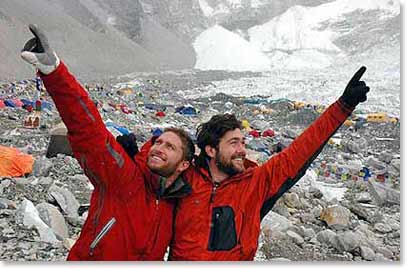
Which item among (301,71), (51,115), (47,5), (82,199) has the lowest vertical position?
(82,199)

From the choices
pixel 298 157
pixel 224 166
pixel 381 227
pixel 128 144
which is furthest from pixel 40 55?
pixel 381 227

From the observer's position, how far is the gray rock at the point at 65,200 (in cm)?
188

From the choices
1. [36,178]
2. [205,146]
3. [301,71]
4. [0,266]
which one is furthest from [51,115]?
[301,71]

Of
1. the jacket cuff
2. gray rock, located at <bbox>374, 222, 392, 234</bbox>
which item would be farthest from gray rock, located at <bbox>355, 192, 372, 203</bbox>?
the jacket cuff

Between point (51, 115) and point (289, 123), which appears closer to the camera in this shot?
point (51, 115)

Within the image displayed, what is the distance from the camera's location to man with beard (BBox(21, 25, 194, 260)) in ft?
3.21

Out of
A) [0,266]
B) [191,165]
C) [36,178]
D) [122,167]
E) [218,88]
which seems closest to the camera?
[122,167]

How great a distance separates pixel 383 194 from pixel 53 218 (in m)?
1.29

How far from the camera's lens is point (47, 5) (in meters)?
2.04

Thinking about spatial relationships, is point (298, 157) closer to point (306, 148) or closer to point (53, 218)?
point (306, 148)

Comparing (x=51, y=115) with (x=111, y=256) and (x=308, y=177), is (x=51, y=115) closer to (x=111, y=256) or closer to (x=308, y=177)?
(x=111, y=256)

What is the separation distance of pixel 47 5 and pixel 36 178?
720 millimetres

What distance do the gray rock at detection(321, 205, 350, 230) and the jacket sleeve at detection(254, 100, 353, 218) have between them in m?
0.93

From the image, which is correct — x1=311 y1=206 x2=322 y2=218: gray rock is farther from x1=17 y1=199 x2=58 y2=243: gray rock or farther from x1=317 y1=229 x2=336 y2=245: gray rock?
x1=17 y1=199 x2=58 y2=243: gray rock
